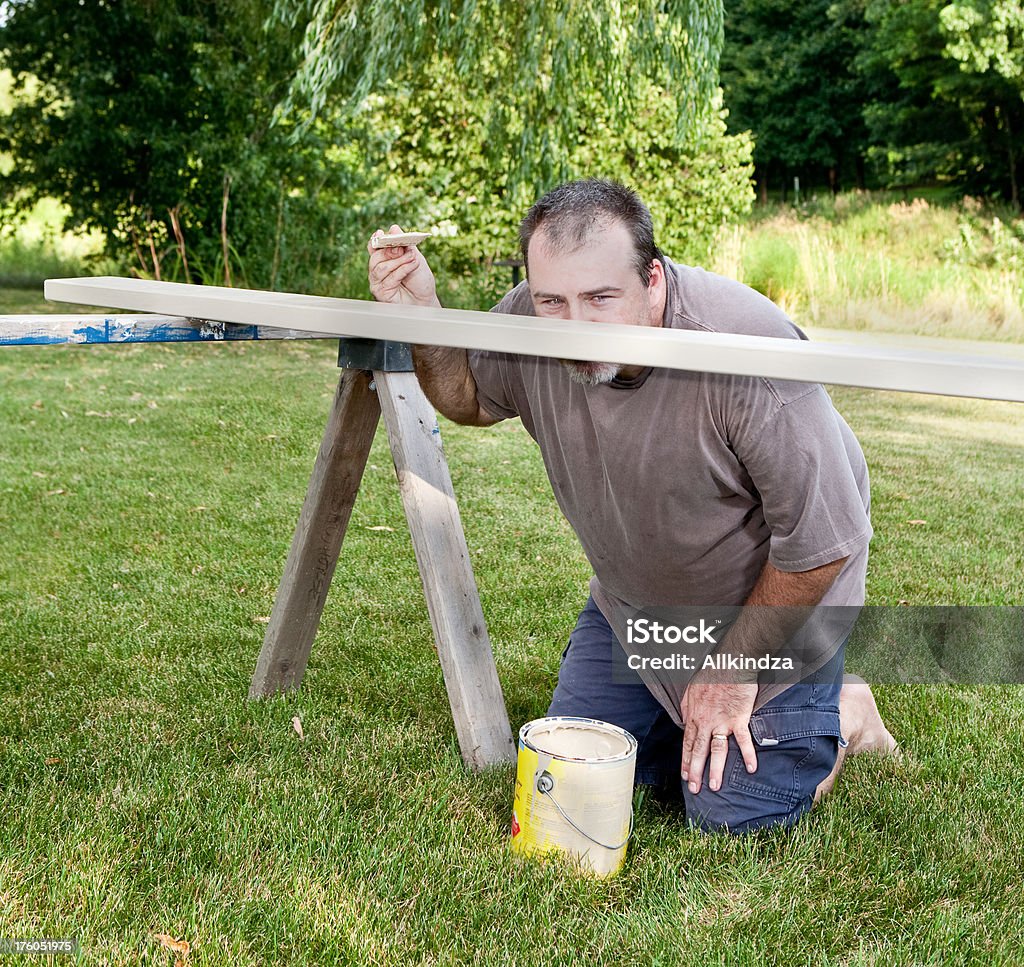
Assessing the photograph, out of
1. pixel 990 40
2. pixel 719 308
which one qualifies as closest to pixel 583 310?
pixel 719 308

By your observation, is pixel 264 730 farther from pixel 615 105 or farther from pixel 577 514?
pixel 615 105

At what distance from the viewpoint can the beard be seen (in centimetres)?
220

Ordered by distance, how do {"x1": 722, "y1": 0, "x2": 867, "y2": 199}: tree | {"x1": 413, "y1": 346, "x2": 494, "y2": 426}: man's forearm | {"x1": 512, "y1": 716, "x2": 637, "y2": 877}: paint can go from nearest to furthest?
{"x1": 512, "y1": 716, "x2": 637, "y2": 877}: paint can → {"x1": 413, "y1": 346, "x2": 494, "y2": 426}: man's forearm → {"x1": 722, "y1": 0, "x2": 867, "y2": 199}: tree

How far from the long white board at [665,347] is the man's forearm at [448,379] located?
42 centimetres

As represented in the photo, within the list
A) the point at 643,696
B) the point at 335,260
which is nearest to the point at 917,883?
the point at 643,696

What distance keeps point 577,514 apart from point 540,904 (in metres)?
0.89

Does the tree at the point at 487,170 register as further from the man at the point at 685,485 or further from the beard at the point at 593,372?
the beard at the point at 593,372

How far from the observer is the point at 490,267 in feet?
41.5

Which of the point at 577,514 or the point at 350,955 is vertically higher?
the point at 577,514

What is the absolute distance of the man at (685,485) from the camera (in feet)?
7.05

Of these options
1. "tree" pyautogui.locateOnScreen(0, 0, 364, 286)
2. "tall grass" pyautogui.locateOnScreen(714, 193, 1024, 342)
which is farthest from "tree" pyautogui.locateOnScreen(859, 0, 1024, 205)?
"tree" pyautogui.locateOnScreen(0, 0, 364, 286)

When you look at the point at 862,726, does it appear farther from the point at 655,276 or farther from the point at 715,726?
the point at 655,276

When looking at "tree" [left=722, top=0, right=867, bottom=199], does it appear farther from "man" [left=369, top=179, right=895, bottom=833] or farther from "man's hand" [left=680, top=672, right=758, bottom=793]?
"man's hand" [left=680, top=672, right=758, bottom=793]

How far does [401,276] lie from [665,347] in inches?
37.5
